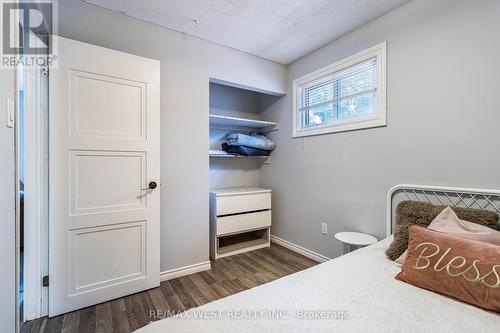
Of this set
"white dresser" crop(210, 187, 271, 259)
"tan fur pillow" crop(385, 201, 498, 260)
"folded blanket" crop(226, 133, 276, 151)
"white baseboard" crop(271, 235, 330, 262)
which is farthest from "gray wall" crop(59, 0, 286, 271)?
"tan fur pillow" crop(385, 201, 498, 260)

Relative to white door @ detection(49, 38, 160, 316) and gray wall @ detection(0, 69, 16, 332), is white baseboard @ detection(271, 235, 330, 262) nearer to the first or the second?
white door @ detection(49, 38, 160, 316)

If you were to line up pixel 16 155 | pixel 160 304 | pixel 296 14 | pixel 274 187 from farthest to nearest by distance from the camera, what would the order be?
pixel 274 187, pixel 296 14, pixel 160 304, pixel 16 155

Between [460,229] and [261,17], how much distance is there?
7.22 feet

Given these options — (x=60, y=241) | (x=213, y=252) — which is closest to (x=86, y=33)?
(x=60, y=241)

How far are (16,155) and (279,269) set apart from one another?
2.30 m

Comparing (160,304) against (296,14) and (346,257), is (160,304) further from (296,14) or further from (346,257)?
(296,14)

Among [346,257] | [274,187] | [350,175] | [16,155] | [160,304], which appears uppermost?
[16,155]

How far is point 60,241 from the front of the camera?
1.65 meters

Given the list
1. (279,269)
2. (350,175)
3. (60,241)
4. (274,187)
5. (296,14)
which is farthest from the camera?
(274,187)

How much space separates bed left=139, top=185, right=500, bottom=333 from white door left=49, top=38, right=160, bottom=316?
1262 millimetres

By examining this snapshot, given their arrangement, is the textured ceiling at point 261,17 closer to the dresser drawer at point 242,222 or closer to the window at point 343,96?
the window at point 343,96

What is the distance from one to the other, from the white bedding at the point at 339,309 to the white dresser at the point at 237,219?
61.7 inches

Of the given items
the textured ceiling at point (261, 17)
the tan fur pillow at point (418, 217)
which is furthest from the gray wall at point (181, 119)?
the tan fur pillow at point (418, 217)

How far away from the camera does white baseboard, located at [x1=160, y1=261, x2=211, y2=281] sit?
85.4 inches
